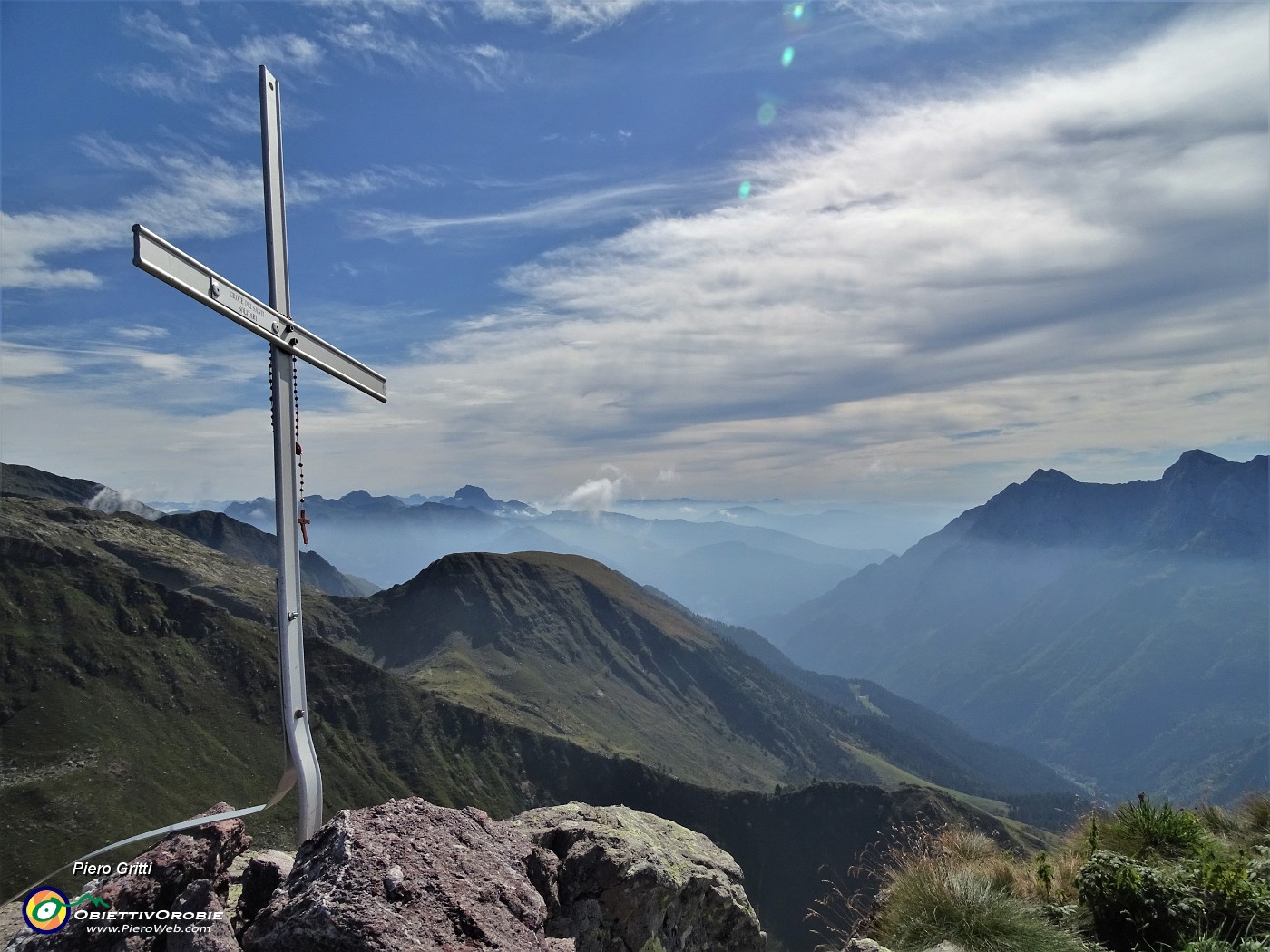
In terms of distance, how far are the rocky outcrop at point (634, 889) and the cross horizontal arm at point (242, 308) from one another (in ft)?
23.1

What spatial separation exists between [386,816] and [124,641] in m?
227

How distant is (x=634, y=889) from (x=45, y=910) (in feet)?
20.6

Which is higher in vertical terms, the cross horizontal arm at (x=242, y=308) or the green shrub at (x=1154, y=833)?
the cross horizontal arm at (x=242, y=308)

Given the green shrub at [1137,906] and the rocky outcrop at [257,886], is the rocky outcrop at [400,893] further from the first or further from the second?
the green shrub at [1137,906]

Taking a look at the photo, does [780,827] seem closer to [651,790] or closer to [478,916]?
[651,790]

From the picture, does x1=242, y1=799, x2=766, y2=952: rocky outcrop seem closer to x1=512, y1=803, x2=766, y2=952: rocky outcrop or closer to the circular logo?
x1=512, y1=803, x2=766, y2=952: rocky outcrop

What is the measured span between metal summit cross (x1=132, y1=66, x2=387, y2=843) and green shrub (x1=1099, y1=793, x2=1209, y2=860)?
1188 centimetres

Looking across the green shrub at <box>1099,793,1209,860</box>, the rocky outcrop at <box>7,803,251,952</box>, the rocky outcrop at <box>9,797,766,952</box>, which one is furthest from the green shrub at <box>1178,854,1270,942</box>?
the rocky outcrop at <box>7,803,251,952</box>

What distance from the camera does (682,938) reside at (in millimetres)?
9969

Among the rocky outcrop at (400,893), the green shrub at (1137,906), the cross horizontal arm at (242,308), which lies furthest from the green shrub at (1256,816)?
the cross horizontal arm at (242,308)

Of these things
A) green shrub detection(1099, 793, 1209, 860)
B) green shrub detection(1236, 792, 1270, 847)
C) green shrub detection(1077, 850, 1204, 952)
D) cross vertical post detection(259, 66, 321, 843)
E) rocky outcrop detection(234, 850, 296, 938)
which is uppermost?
cross vertical post detection(259, 66, 321, 843)

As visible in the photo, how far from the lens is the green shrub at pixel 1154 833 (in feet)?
36.9

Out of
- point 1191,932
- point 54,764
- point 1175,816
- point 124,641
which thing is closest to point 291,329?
point 1191,932

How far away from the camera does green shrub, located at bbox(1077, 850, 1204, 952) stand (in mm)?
8602
